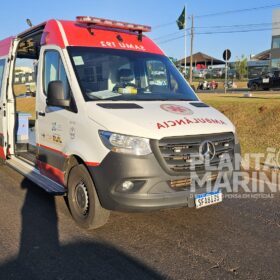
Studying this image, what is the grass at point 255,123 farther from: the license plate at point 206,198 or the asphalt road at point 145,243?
the license plate at point 206,198

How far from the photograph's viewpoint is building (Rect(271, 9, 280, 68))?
1918 inches

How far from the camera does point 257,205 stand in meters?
5.54

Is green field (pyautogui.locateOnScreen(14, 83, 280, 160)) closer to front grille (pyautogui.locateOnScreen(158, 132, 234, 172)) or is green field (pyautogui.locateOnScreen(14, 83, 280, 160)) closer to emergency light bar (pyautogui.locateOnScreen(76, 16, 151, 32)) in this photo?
emergency light bar (pyautogui.locateOnScreen(76, 16, 151, 32))

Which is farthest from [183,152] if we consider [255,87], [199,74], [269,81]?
[199,74]

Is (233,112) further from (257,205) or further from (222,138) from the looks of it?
(222,138)

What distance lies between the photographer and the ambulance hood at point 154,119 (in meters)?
4.07

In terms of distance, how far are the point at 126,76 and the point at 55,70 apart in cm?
99

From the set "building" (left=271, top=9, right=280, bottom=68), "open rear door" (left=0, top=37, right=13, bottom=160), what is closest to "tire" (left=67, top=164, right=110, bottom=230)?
"open rear door" (left=0, top=37, right=13, bottom=160)

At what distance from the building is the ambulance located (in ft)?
157

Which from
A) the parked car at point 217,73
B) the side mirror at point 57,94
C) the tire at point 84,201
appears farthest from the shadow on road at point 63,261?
the parked car at point 217,73

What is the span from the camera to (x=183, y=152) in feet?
13.7

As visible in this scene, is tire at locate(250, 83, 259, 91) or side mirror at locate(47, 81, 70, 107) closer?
side mirror at locate(47, 81, 70, 107)

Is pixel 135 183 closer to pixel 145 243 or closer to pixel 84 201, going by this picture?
pixel 145 243

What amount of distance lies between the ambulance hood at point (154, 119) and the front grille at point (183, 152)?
0.22ft
